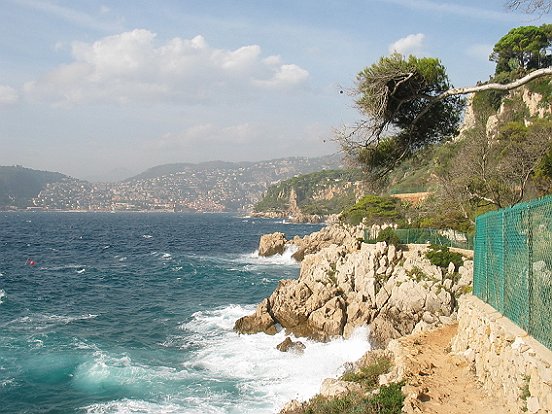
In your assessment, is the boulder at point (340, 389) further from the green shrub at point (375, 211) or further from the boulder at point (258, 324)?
the green shrub at point (375, 211)

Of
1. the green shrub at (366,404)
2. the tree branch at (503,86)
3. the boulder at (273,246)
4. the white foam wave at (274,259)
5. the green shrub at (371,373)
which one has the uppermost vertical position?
the tree branch at (503,86)

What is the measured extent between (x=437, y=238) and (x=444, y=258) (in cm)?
335

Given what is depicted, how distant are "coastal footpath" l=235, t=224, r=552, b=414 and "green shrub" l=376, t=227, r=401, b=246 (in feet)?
4.37

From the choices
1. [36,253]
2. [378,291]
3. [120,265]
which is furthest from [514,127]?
[36,253]

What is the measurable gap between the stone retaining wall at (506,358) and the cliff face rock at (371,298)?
1191 centimetres

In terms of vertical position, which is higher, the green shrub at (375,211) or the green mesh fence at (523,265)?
the green mesh fence at (523,265)

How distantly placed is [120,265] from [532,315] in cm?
5204

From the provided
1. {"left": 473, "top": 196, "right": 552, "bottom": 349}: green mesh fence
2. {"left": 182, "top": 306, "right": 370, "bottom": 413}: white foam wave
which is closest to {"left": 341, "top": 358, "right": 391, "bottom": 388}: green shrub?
{"left": 473, "top": 196, "right": 552, "bottom": 349}: green mesh fence

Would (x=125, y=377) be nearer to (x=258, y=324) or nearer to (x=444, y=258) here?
(x=258, y=324)

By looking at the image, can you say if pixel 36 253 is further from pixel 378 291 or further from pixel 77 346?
pixel 378 291

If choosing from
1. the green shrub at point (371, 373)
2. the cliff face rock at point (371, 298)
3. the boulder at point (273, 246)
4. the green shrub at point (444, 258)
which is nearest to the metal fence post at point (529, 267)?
the green shrub at point (371, 373)

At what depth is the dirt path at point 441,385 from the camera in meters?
8.34

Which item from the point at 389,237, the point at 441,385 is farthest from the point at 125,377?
the point at 389,237

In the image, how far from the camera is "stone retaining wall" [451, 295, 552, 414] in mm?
6246
